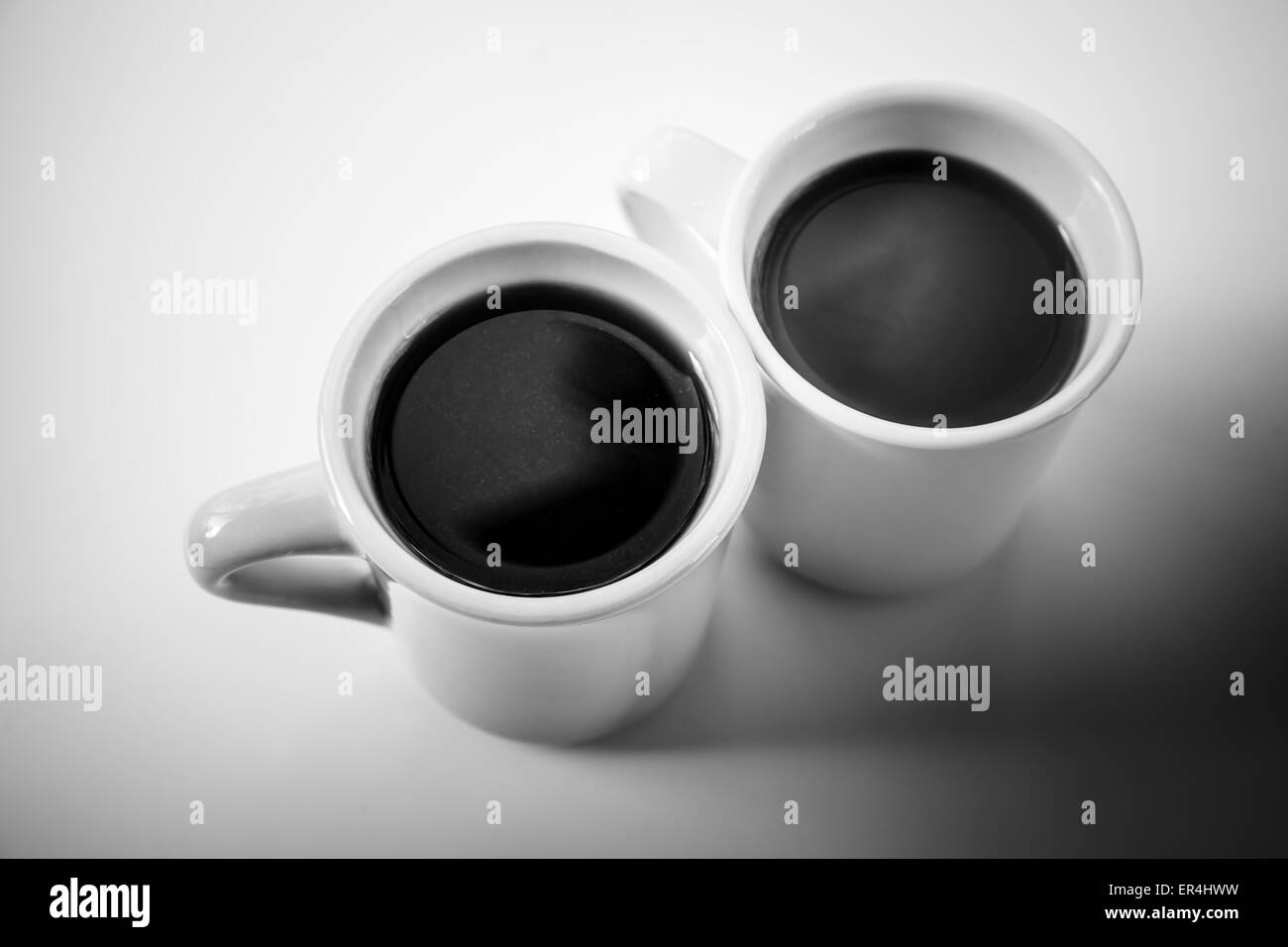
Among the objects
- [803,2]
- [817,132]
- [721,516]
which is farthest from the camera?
[803,2]

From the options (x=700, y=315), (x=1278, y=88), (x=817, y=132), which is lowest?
(x=700, y=315)

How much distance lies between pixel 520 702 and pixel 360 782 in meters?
0.16

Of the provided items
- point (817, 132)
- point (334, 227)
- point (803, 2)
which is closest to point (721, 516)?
point (817, 132)

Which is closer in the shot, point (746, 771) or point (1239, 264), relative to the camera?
point (746, 771)

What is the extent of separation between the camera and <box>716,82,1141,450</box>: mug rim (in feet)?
1.86

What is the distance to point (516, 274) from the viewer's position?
617mm

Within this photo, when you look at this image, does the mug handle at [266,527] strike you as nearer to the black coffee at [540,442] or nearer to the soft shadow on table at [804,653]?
the black coffee at [540,442]

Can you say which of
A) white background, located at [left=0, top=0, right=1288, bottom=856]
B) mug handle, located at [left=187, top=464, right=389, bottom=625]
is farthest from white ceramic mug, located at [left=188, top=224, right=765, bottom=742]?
white background, located at [left=0, top=0, right=1288, bottom=856]

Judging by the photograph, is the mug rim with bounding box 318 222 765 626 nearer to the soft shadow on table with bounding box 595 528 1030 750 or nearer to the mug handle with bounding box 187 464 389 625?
the mug handle with bounding box 187 464 389 625

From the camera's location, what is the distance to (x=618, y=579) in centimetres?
55

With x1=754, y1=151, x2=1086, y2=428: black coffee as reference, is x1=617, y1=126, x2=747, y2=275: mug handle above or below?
above

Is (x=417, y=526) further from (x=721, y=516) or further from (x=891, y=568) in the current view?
(x=891, y=568)

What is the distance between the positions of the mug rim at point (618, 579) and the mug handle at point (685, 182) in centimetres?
8

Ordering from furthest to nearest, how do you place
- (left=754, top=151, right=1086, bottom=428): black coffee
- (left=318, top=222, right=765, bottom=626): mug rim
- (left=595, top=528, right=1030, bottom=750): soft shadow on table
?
(left=595, top=528, right=1030, bottom=750): soft shadow on table, (left=754, top=151, right=1086, bottom=428): black coffee, (left=318, top=222, right=765, bottom=626): mug rim
